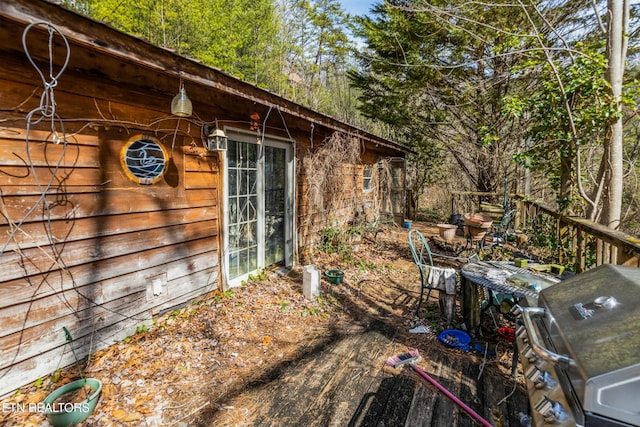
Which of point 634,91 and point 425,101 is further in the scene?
point 425,101

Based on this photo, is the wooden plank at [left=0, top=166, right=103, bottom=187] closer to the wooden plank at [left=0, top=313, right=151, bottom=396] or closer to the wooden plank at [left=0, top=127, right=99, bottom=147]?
the wooden plank at [left=0, top=127, right=99, bottom=147]

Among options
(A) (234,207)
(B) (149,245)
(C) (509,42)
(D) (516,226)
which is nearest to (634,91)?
(C) (509,42)

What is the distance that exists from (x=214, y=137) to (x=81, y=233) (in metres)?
1.62

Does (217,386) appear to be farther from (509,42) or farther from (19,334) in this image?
(509,42)

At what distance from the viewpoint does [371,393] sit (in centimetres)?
223

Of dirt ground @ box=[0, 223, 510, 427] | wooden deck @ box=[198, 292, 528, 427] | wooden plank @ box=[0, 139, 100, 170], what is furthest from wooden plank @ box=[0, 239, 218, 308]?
wooden deck @ box=[198, 292, 528, 427]

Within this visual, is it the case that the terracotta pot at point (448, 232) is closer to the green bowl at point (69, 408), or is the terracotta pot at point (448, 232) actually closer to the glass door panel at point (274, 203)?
the glass door panel at point (274, 203)

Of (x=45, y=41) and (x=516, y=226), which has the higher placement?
(x=45, y=41)

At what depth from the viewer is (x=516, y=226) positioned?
23.4ft

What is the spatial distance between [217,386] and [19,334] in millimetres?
1468

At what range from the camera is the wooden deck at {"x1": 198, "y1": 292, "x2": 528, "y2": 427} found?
2.00 metres

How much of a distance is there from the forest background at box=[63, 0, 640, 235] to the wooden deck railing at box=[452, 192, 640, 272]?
384 mm

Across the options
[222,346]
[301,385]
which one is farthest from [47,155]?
[301,385]

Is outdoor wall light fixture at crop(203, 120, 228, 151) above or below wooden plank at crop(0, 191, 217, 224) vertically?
above
